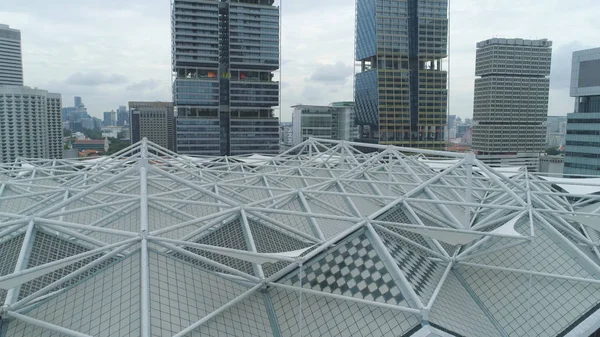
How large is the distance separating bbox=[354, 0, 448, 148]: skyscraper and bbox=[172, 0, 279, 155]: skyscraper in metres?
35.0

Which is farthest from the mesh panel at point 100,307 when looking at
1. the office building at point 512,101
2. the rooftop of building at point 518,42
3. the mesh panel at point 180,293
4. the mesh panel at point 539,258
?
the rooftop of building at point 518,42

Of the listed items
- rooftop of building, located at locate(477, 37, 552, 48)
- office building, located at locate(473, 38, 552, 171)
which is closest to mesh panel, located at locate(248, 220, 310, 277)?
office building, located at locate(473, 38, 552, 171)

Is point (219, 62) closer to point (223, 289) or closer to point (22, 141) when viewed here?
point (22, 141)

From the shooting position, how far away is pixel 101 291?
57.5 feet

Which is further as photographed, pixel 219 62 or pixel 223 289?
pixel 219 62

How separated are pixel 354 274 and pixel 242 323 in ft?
16.4

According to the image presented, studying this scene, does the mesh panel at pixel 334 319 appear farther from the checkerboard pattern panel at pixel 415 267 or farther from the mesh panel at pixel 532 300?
the mesh panel at pixel 532 300

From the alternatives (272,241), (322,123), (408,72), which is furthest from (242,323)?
(322,123)

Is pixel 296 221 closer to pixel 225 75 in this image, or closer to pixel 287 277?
pixel 287 277

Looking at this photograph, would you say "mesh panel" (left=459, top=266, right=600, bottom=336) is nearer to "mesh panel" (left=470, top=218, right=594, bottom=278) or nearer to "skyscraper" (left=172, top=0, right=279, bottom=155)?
"mesh panel" (left=470, top=218, right=594, bottom=278)

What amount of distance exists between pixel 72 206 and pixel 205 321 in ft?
59.6

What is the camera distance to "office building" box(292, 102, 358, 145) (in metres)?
158

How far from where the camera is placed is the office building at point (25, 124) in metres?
128

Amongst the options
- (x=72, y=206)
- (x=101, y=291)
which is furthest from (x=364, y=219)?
(x=72, y=206)
